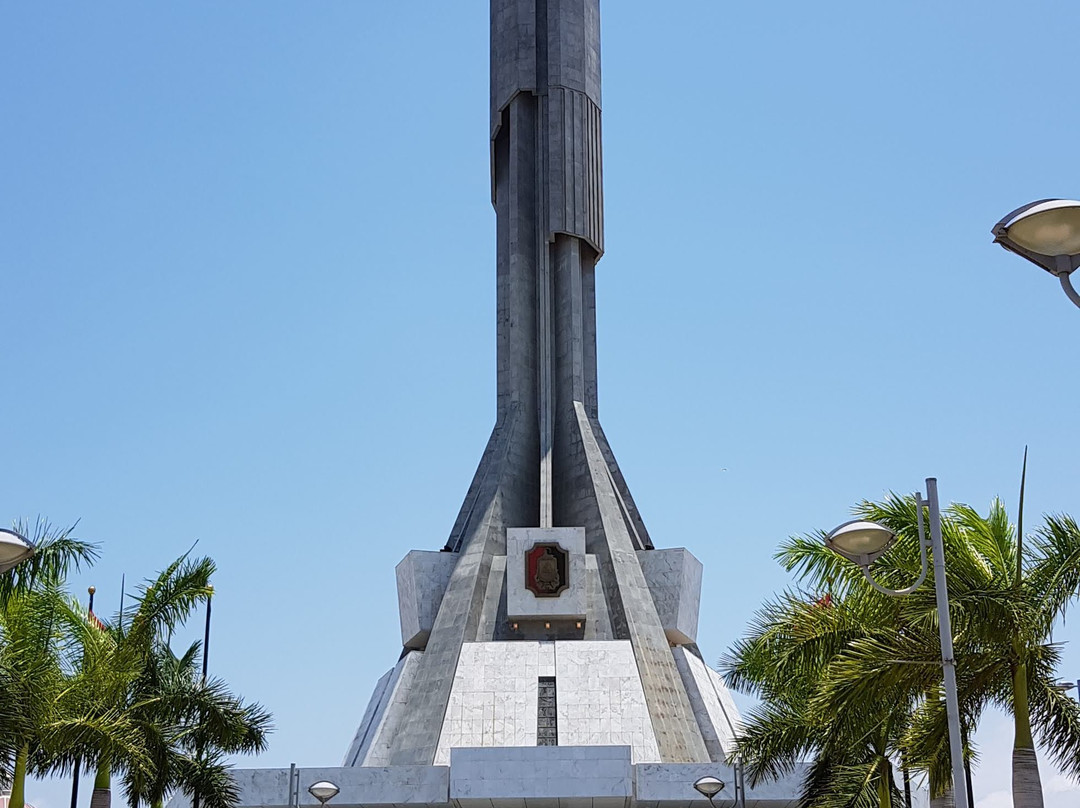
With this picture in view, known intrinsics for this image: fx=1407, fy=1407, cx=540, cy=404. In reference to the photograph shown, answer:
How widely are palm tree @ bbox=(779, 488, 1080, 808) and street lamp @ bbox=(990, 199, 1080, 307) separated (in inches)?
165

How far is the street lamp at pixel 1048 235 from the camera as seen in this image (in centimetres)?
568

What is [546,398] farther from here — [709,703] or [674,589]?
[709,703]

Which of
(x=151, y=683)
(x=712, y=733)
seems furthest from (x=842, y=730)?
(x=712, y=733)

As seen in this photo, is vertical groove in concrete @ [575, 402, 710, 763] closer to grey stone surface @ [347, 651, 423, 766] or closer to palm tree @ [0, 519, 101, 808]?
grey stone surface @ [347, 651, 423, 766]

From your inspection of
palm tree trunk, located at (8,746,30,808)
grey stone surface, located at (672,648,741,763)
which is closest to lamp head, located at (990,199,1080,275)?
palm tree trunk, located at (8,746,30,808)

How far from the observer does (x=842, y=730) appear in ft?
36.8

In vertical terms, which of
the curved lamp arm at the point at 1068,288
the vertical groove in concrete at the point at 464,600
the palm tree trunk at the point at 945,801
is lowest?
the palm tree trunk at the point at 945,801

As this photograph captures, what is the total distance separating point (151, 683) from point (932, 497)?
8.55 m

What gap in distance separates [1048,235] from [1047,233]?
10 mm

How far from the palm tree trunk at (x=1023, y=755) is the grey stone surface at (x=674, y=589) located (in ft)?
66.6

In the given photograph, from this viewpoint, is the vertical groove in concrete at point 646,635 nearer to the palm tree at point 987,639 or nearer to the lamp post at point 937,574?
the palm tree at point 987,639

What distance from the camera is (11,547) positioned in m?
8.19

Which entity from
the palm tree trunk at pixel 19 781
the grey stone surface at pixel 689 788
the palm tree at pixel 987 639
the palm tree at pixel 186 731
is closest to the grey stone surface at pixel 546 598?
the grey stone surface at pixel 689 788

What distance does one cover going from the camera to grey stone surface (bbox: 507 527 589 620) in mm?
28531
